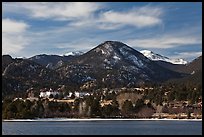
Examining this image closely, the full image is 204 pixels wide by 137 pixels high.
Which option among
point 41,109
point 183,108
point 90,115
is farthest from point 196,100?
point 41,109

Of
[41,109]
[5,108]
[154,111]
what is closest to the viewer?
[5,108]

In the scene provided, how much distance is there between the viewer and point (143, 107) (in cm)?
12369

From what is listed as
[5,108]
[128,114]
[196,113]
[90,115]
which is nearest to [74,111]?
[90,115]

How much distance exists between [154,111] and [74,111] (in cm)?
2211

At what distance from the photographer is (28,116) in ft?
359

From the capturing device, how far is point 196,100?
411ft

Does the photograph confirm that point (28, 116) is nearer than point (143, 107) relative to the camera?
Yes

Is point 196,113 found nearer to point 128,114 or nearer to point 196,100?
point 196,100

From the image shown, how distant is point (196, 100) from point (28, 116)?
46184mm

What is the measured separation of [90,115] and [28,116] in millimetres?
19060

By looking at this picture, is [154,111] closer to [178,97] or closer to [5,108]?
[178,97]

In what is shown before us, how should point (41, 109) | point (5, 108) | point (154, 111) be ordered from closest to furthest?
point (5, 108)
point (41, 109)
point (154, 111)

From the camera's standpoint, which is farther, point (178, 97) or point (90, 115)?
point (178, 97)

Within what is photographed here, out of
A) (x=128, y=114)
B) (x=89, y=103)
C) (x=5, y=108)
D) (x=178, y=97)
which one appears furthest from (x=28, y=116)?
(x=178, y=97)
